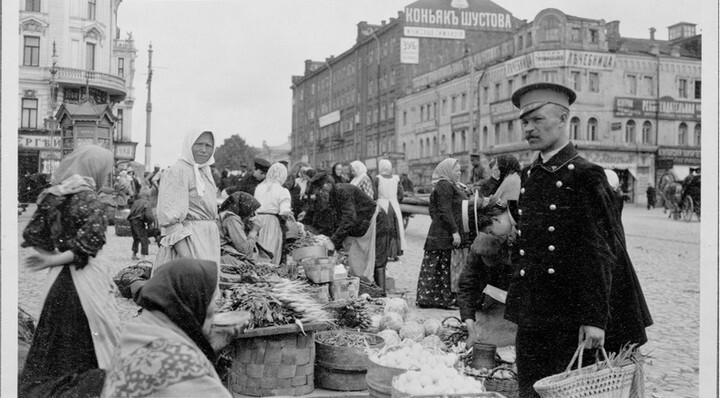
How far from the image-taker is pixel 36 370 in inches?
138

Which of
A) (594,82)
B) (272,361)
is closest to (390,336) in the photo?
(272,361)

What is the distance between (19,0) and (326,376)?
9.55 feet

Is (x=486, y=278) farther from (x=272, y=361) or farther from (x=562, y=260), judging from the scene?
(x=272, y=361)

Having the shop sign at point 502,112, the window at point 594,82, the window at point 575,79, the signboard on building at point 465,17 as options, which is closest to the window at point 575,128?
the window at point 594,82

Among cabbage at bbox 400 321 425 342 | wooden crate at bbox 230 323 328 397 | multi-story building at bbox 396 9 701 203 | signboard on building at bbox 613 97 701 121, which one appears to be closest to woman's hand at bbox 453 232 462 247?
cabbage at bbox 400 321 425 342

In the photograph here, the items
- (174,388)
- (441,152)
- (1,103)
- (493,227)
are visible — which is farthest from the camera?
(441,152)

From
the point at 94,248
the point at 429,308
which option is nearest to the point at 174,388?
the point at 94,248

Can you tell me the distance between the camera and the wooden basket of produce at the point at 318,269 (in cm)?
619

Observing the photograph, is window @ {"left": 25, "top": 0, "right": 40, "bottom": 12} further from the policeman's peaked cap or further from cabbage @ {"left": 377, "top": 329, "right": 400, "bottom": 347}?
cabbage @ {"left": 377, "top": 329, "right": 400, "bottom": 347}

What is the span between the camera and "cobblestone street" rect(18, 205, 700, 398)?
4995 mm

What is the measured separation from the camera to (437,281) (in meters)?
8.21

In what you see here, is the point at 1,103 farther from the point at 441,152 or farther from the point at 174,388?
the point at 441,152

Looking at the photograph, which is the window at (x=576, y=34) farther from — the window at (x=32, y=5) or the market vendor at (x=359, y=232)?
the window at (x=32, y=5)

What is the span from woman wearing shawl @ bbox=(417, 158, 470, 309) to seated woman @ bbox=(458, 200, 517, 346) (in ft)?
9.56
